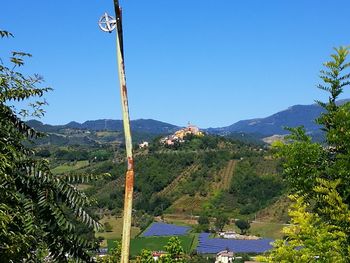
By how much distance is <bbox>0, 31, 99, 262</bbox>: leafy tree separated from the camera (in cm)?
509

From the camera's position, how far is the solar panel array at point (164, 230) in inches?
4087

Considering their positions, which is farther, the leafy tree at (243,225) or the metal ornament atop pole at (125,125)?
the leafy tree at (243,225)

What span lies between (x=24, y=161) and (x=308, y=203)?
6986 millimetres

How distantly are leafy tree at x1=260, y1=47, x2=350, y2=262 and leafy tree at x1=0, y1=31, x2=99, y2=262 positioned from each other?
16.5 feet

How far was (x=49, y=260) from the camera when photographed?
593 cm

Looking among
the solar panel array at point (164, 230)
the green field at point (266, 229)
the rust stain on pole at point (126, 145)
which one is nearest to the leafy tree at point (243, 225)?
the green field at point (266, 229)

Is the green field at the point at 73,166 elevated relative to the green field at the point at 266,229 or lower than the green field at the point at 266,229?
elevated

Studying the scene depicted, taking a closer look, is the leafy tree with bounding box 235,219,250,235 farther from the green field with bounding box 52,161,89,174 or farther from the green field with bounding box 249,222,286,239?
the green field with bounding box 52,161,89,174

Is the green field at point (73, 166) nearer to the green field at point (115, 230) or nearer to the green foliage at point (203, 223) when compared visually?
the green field at point (115, 230)

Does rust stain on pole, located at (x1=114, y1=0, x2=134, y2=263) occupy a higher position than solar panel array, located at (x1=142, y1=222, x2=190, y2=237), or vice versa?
rust stain on pole, located at (x1=114, y1=0, x2=134, y2=263)

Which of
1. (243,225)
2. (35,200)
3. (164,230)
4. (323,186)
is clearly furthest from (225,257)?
(35,200)

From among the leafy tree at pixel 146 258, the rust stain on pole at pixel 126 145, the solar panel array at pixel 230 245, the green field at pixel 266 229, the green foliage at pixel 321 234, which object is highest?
the rust stain on pole at pixel 126 145

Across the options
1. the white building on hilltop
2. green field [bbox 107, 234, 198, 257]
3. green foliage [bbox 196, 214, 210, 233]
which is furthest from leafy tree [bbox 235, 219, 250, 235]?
the white building on hilltop

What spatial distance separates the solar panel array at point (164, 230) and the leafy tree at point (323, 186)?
307ft
